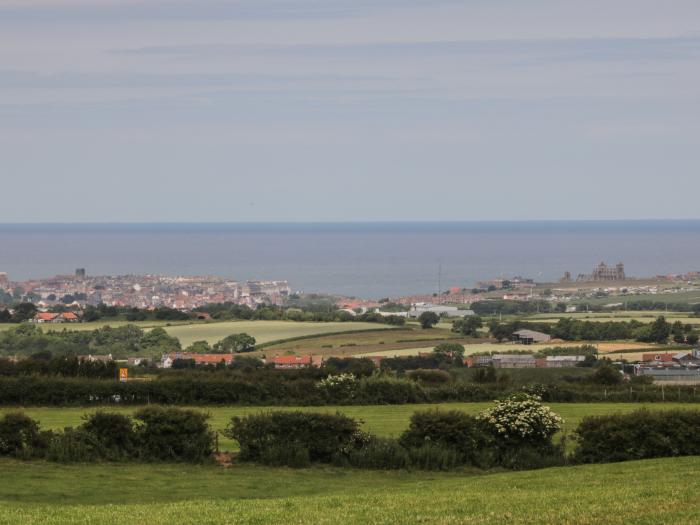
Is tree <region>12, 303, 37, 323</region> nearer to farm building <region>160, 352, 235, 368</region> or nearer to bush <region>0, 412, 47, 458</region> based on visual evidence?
farm building <region>160, 352, 235, 368</region>

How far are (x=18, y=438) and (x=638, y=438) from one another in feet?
33.6

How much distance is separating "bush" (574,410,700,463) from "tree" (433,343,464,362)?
3167 cm

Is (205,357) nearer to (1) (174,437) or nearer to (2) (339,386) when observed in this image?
(2) (339,386)

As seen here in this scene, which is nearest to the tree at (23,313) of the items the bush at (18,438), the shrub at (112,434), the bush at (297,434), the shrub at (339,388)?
the shrub at (339,388)

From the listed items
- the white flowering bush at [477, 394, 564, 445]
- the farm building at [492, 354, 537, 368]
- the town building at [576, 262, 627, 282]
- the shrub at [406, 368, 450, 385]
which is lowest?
the town building at [576, 262, 627, 282]

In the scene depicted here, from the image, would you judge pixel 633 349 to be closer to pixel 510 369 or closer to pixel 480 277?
pixel 510 369

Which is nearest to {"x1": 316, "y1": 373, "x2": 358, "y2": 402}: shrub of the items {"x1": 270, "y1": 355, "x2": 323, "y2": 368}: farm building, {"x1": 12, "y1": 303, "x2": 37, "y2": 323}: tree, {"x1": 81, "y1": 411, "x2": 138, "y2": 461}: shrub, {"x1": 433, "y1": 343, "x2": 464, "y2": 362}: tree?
{"x1": 81, "y1": 411, "x2": 138, "y2": 461}: shrub

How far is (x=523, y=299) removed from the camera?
110062mm

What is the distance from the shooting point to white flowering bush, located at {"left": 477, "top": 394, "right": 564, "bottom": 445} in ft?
64.9

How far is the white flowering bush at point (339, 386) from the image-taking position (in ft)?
98.0

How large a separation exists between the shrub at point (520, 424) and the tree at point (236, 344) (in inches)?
1559

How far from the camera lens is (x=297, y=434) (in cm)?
2000

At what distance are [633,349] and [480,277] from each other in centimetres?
12887

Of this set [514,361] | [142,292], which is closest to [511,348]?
[514,361]
